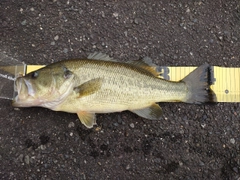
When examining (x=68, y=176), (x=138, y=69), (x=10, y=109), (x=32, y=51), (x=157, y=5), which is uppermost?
(x=157, y=5)

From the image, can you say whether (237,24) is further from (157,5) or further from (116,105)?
(116,105)

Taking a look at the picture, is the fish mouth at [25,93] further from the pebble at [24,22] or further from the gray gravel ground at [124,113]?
the pebble at [24,22]

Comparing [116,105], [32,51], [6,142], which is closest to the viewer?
[116,105]

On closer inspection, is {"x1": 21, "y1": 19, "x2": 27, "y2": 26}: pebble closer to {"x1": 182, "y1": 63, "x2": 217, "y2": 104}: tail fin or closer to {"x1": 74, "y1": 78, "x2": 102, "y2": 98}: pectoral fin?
{"x1": 74, "y1": 78, "x2": 102, "y2": 98}: pectoral fin

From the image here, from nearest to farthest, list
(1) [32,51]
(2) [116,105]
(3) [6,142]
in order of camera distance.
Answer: (2) [116,105] < (3) [6,142] < (1) [32,51]

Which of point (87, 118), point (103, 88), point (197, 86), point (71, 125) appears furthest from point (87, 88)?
point (197, 86)

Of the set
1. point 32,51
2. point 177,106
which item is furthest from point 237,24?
point 32,51
